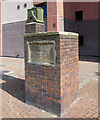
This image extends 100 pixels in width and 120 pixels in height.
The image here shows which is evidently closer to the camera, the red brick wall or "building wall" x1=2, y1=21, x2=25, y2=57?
the red brick wall

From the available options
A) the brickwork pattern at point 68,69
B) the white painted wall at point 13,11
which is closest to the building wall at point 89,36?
the white painted wall at point 13,11

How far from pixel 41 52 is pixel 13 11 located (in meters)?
18.8

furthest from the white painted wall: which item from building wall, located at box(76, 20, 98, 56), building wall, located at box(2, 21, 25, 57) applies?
building wall, located at box(76, 20, 98, 56)

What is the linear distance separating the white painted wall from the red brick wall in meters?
4.90

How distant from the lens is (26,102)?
4285 millimetres

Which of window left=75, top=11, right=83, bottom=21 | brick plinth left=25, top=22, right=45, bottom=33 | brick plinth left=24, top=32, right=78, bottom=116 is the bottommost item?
brick plinth left=24, top=32, right=78, bottom=116

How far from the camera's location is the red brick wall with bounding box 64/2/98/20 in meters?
18.3

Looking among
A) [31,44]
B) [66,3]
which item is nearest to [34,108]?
[31,44]

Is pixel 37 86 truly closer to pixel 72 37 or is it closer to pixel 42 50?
pixel 42 50

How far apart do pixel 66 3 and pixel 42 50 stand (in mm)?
16195

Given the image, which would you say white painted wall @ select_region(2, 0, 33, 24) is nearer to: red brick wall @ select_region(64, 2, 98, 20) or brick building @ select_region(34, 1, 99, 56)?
brick building @ select_region(34, 1, 99, 56)

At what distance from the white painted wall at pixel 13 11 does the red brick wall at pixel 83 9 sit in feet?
16.1

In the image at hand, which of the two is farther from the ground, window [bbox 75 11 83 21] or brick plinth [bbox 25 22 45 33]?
window [bbox 75 11 83 21]

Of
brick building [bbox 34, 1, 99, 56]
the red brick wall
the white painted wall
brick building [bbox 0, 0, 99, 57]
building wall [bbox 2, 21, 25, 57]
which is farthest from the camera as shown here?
building wall [bbox 2, 21, 25, 57]
